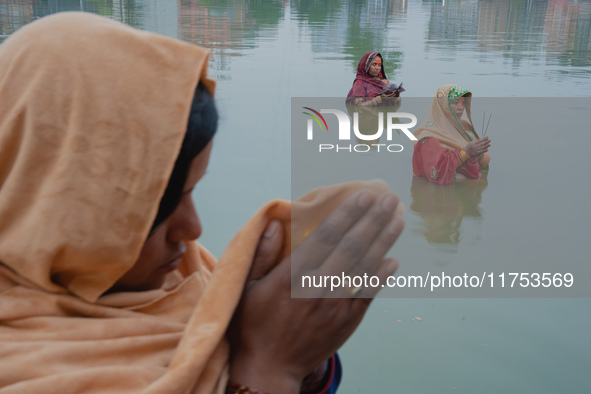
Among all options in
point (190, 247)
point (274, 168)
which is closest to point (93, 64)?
point (190, 247)

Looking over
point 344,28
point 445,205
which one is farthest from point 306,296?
point 344,28

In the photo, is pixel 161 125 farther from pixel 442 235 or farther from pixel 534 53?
pixel 534 53

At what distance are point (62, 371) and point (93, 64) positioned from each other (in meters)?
0.41

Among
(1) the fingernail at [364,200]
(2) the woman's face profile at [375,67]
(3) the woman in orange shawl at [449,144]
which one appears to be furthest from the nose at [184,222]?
(2) the woman's face profile at [375,67]

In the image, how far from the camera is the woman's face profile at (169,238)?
86 cm

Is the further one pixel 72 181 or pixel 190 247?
pixel 190 247

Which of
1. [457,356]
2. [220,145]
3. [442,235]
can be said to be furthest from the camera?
[220,145]

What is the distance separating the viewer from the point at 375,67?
6.17 m

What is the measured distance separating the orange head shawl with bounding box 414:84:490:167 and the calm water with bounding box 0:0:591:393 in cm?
34

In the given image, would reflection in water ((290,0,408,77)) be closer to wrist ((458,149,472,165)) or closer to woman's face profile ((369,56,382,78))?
woman's face profile ((369,56,382,78))

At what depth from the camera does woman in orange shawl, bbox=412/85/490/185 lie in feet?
13.4

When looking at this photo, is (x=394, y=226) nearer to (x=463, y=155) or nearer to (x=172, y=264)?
(x=172, y=264)

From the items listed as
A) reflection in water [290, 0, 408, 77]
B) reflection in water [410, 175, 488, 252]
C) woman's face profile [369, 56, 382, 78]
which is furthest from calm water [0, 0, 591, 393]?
woman's face profile [369, 56, 382, 78]

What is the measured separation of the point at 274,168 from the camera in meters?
4.38
